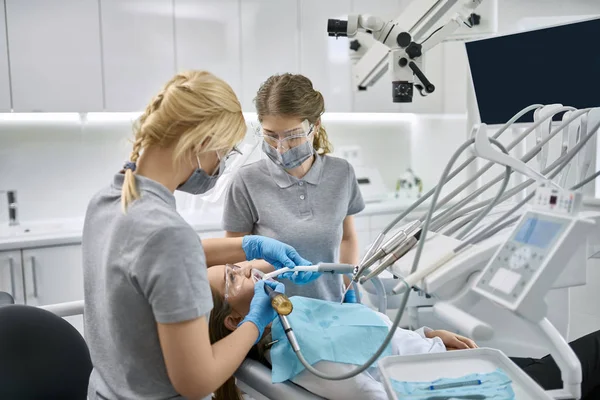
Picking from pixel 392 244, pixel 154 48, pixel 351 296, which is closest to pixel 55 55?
pixel 154 48

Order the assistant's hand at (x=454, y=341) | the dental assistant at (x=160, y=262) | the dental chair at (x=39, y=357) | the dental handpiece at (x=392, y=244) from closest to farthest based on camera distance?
the dental assistant at (x=160, y=262) < the dental handpiece at (x=392, y=244) < the dental chair at (x=39, y=357) < the assistant's hand at (x=454, y=341)

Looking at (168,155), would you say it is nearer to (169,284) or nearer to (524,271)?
(169,284)

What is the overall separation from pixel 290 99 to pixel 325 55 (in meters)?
2.35

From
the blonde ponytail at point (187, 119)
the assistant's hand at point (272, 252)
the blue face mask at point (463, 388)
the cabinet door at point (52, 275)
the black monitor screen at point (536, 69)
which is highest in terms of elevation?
the black monitor screen at point (536, 69)

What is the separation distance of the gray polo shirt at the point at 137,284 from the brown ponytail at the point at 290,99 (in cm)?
75

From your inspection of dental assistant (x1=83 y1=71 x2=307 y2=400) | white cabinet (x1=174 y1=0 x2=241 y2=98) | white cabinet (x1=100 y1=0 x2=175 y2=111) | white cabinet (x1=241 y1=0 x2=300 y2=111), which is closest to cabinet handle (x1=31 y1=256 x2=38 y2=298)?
white cabinet (x1=100 y1=0 x2=175 y2=111)

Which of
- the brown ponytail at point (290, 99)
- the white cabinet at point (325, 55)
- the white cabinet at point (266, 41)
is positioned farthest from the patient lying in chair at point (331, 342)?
the white cabinet at point (325, 55)

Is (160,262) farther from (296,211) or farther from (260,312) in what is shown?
(296,211)

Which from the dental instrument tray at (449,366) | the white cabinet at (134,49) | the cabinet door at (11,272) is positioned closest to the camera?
the dental instrument tray at (449,366)

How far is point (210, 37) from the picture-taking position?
3.64 metres

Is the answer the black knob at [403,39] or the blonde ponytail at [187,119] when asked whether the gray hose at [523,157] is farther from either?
the black knob at [403,39]

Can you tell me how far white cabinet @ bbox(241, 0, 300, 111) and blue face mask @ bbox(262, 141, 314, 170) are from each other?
6.41 ft

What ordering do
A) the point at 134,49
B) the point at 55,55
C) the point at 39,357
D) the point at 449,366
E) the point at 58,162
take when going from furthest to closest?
the point at 58,162, the point at 134,49, the point at 55,55, the point at 39,357, the point at 449,366

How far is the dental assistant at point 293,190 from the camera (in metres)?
1.83
